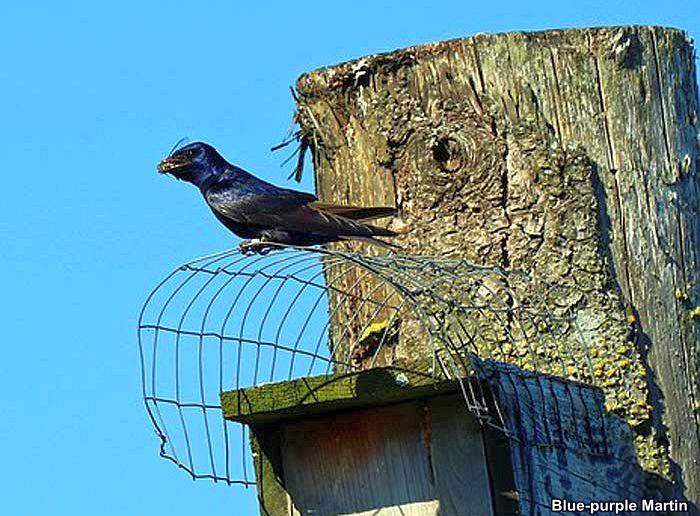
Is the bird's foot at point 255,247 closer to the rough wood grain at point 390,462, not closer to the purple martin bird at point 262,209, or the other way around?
the purple martin bird at point 262,209

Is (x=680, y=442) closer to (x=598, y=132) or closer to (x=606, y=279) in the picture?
(x=606, y=279)

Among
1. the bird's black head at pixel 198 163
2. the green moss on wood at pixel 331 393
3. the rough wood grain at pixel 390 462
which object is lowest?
the rough wood grain at pixel 390 462

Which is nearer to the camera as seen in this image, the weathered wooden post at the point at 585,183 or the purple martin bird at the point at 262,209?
the weathered wooden post at the point at 585,183

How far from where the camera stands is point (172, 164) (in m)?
5.73

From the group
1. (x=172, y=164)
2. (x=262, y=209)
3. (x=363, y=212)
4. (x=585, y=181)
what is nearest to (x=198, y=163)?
(x=172, y=164)

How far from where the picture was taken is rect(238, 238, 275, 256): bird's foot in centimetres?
500

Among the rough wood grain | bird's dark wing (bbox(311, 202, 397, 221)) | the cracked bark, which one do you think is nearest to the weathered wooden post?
the cracked bark

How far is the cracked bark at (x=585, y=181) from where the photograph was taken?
4.85 metres

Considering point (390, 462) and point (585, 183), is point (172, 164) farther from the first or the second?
point (390, 462)

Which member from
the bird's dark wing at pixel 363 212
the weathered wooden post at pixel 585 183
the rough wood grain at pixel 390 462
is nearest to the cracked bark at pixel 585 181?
the weathered wooden post at pixel 585 183

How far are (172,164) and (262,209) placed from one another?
399 millimetres

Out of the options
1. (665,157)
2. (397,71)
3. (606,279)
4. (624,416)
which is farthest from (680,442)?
(397,71)

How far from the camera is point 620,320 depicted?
4871 mm

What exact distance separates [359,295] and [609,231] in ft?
2.63
